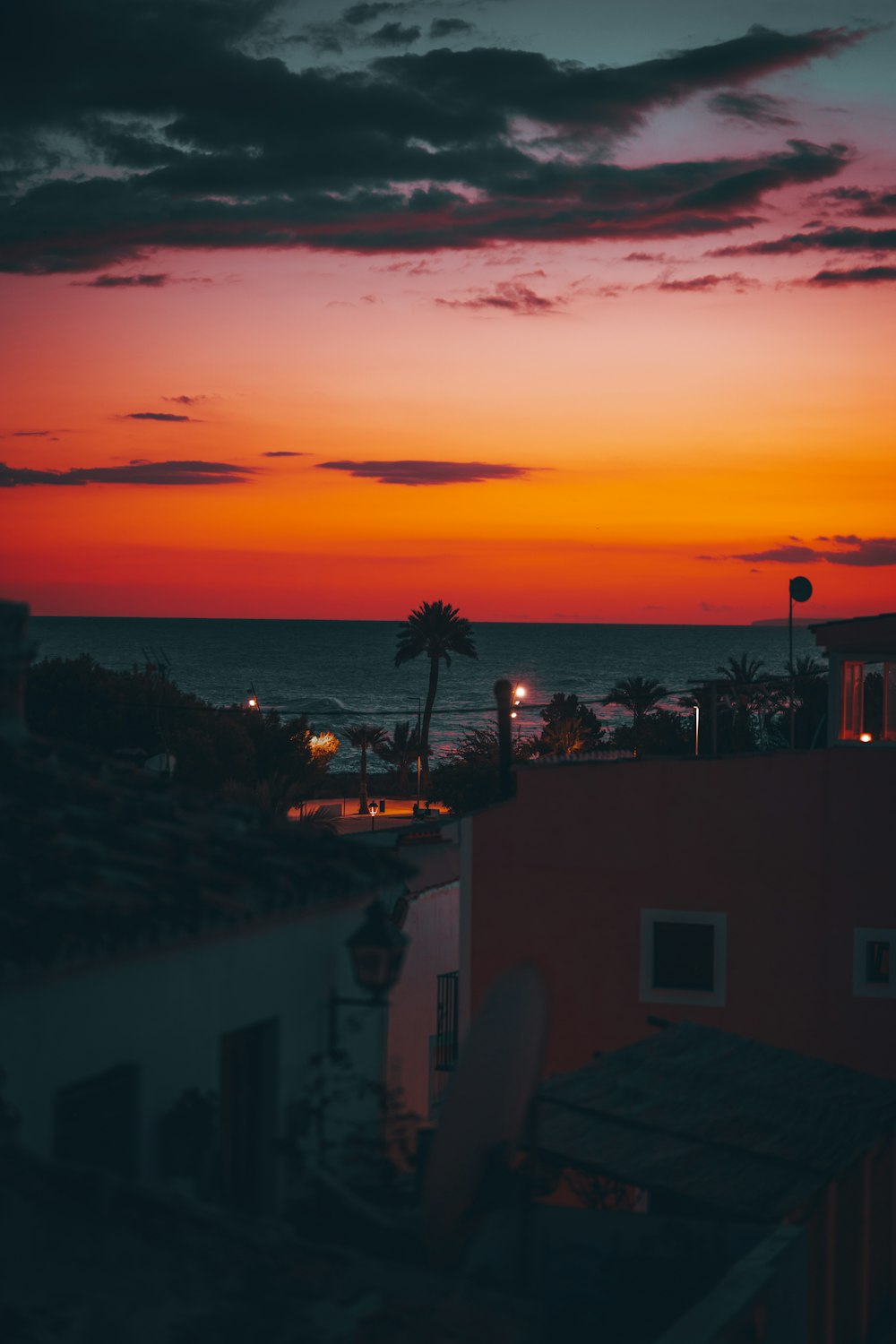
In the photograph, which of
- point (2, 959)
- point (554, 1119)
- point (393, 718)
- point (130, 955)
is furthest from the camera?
point (393, 718)

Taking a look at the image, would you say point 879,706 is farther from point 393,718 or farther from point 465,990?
point 393,718

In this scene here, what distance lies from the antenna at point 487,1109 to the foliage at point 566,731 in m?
61.2

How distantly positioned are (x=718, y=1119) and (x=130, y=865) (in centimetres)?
598

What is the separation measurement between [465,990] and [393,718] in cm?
13703

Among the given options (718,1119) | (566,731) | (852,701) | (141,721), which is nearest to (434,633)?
(566,731)

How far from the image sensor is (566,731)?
7225 cm

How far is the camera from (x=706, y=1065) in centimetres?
1296

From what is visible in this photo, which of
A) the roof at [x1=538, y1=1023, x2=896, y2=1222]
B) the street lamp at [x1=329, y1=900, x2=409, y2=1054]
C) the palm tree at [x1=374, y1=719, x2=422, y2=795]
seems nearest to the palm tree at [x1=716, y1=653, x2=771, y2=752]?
the roof at [x1=538, y1=1023, x2=896, y2=1222]

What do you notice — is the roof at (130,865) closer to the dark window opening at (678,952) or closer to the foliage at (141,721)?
the dark window opening at (678,952)

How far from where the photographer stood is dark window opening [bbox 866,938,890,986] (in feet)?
60.8

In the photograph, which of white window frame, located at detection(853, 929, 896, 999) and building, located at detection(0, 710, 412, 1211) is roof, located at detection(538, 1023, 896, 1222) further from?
white window frame, located at detection(853, 929, 896, 999)

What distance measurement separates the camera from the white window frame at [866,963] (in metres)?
18.5

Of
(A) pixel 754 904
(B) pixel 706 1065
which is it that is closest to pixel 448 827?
(A) pixel 754 904

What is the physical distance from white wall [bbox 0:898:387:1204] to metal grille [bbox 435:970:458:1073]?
9801mm
